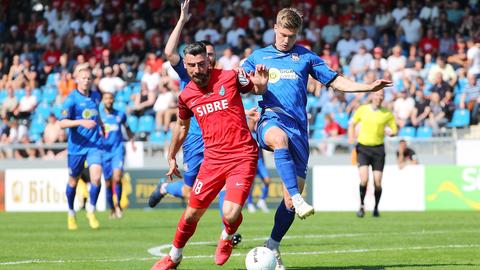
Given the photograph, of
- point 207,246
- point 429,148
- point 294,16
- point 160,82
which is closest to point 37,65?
point 160,82

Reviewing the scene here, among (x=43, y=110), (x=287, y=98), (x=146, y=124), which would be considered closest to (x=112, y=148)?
(x=146, y=124)

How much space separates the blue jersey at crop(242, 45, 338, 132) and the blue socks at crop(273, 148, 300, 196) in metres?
0.52

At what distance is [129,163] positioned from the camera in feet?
89.4

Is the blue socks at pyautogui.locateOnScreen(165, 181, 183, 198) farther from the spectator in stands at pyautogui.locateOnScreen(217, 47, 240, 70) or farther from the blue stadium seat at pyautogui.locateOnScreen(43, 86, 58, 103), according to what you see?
the blue stadium seat at pyautogui.locateOnScreen(43, 86, 58, 103)

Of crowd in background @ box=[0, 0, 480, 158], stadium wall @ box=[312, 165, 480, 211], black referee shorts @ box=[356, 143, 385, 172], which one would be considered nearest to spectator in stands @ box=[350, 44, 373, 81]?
crowd in background @ box=[0, 0, 480, 158]

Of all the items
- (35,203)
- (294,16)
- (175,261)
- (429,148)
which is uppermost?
(294,16)

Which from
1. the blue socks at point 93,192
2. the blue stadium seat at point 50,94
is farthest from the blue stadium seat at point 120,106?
the blue socks at point 93,192

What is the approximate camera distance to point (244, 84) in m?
9.65

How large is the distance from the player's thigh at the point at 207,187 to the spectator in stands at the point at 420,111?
653 inches

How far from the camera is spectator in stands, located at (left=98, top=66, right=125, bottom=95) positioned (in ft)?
101

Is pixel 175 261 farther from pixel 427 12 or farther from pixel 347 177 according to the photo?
pixel 427 12

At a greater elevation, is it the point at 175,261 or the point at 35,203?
the point at 175,261

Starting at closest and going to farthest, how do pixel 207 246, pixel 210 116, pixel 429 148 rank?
pixel 210 116, pixel 207 246, pixel 429 148

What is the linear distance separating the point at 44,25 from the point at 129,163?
10.4 m
